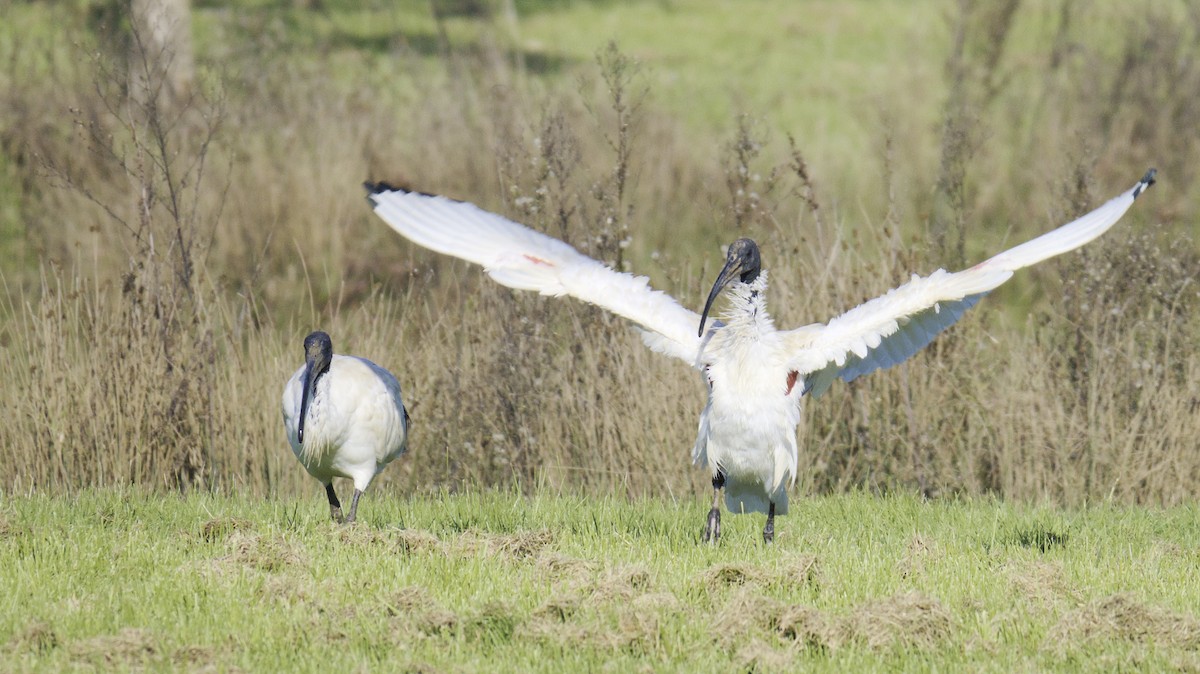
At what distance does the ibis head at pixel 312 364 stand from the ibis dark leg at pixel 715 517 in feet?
6.59

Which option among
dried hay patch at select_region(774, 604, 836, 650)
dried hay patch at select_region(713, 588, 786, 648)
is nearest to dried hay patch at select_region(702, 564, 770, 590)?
dried hay patch at select_region(713, 588, 786, 648)

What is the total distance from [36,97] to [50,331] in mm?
6844

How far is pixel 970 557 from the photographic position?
21.6 ft

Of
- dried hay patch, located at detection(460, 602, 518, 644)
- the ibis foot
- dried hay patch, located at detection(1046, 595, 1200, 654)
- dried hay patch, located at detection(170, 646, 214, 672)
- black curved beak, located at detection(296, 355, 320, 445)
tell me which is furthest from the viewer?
black curved beak, located at detection(296, 355, 320, 445)

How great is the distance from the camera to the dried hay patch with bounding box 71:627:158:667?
494 centimetres

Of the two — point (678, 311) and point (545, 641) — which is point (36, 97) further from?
point (545, 641)

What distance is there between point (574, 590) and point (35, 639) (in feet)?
6.19

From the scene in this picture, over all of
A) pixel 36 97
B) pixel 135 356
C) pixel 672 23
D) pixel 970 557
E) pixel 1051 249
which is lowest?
pixel 970 557

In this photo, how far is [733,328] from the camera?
7105 mm

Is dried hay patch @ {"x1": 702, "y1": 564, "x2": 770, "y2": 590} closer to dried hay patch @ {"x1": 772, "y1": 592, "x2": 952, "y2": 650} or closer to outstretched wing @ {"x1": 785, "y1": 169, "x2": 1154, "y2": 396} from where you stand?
dried hay patch @ {"x1": 772, "y1": 592, "x2": 952, "y2": 650}

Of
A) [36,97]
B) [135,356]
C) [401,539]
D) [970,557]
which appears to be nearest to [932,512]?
[970,557]

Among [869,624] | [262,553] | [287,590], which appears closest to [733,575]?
[869,624]

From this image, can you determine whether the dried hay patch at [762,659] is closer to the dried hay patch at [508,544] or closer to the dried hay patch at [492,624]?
the dried hay patch at [492,624]

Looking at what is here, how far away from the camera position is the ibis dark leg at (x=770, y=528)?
716cm
